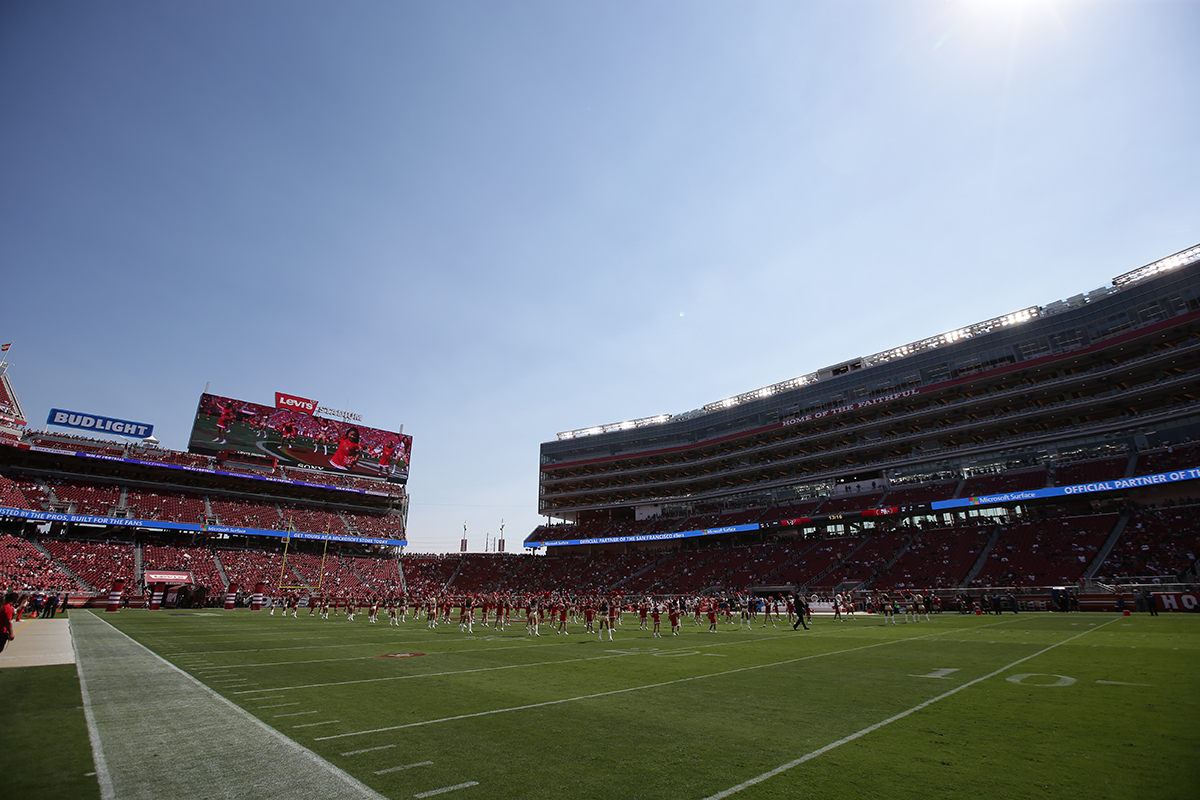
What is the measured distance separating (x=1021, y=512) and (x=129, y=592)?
7639 cm

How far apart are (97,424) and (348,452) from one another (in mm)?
25418

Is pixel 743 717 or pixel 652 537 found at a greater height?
pixel 652 537

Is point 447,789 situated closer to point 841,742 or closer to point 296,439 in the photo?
point 841,742

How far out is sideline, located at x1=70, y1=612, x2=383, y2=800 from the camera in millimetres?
5379

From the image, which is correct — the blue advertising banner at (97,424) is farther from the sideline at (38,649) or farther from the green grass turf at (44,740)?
the green grass turf at (44,740)

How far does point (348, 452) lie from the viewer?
7169 centimetres

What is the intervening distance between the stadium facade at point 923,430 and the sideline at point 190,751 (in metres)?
54.9

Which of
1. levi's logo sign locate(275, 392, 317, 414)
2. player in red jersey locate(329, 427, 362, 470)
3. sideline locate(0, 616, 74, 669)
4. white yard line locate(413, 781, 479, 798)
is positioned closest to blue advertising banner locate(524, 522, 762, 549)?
player in red jersey locate(329, 427, 362, 470)

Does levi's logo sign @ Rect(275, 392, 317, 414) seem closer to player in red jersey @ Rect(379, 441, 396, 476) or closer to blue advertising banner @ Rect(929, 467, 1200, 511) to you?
player in red jersey @ Rect(379, 441, 396, 476)

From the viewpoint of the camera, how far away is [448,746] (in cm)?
700

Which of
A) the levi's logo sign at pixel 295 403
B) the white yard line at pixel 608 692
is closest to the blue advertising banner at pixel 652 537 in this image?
the levi's logo sign at pixel 295 403

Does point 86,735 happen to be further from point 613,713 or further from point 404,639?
point 404,639

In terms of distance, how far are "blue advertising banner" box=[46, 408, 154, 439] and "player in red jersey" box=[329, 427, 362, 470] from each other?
19369 mm

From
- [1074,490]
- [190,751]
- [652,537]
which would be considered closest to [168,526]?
[652,537]
